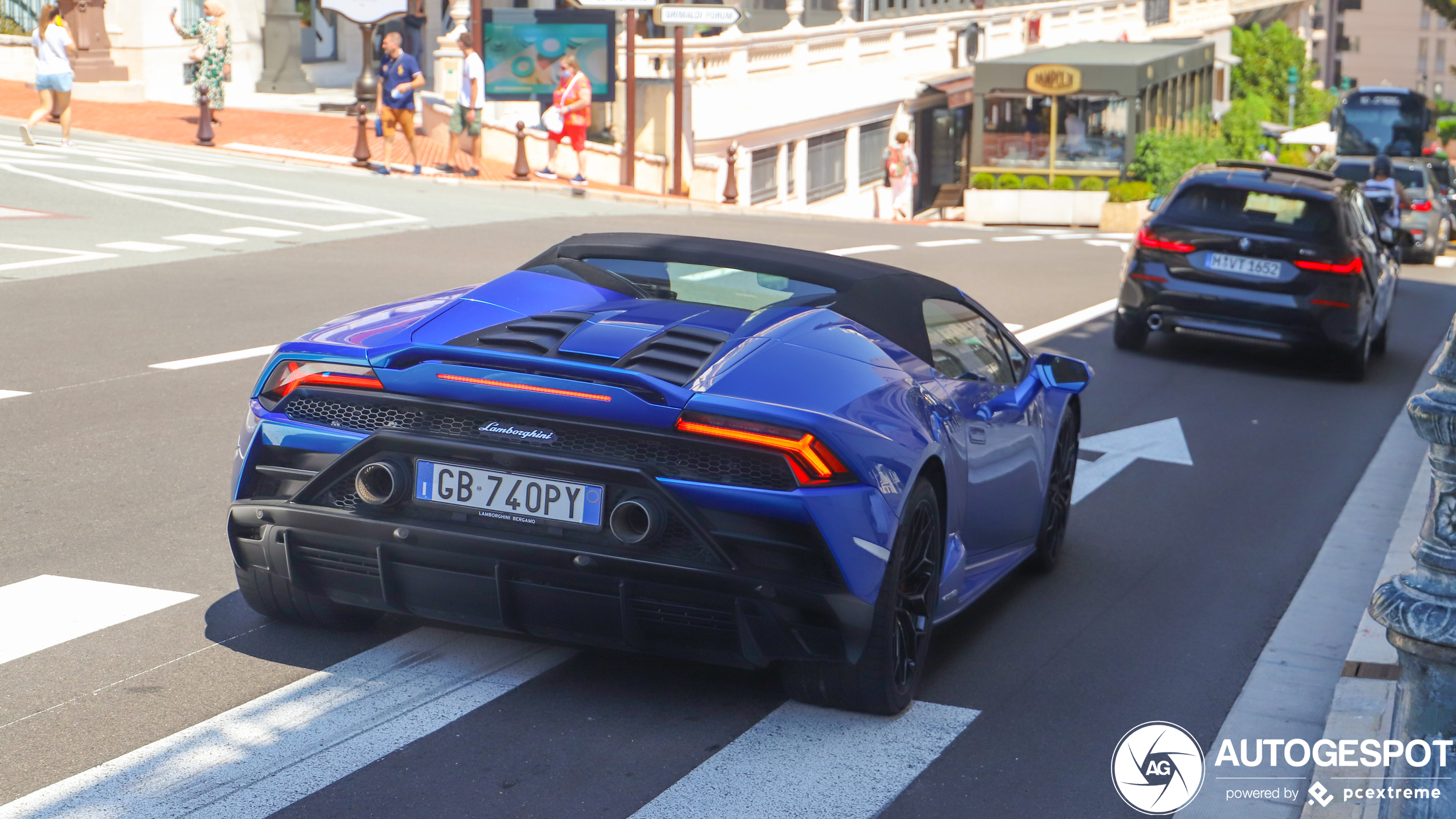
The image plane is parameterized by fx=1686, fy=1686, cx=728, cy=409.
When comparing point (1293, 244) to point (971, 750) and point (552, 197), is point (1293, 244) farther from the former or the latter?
point (552, 197)

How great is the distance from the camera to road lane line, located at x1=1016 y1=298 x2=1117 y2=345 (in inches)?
568

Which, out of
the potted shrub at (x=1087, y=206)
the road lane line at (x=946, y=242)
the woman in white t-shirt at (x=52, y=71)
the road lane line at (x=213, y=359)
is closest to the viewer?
the road lane line at (x=213, y=359)

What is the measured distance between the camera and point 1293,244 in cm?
1328

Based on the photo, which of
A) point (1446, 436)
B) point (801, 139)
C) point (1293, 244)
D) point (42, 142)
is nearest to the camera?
point (1446, 436)

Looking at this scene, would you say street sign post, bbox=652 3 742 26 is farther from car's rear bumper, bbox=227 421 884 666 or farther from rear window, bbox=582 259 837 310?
car's rear bumper, bbox=227 421 884 666

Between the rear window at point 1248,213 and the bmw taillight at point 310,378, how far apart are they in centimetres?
998

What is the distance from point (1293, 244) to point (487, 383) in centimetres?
1002

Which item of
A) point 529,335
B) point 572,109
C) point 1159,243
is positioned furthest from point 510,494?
point 572,109

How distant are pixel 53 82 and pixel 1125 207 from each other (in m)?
20.0

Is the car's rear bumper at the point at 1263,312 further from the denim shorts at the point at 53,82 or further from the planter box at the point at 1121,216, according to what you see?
the planter box at the point at 1121,216

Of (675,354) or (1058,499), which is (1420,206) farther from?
(675,354)

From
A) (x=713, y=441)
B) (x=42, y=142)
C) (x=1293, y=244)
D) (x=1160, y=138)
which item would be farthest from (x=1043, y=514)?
(x=1160, y=138)

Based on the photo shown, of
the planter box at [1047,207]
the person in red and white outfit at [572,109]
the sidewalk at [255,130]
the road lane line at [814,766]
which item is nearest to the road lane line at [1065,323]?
the road lane line at [814,766]

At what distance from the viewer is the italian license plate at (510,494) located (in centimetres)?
468
